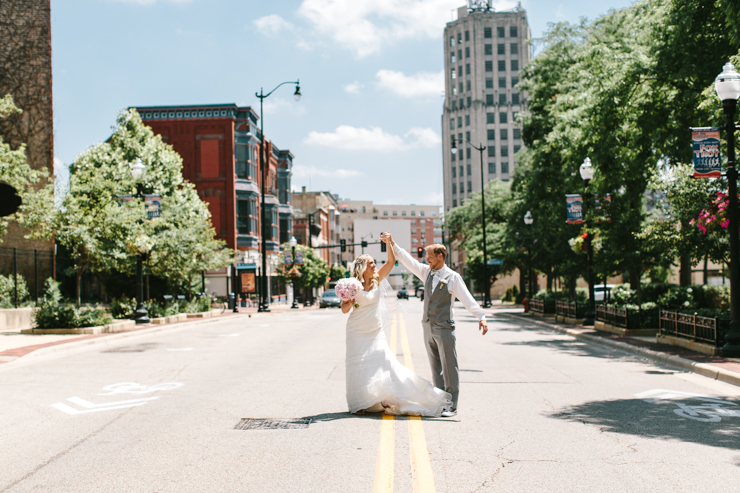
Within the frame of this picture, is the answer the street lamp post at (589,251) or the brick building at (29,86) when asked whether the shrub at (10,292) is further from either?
the street lamp post at (589,251)

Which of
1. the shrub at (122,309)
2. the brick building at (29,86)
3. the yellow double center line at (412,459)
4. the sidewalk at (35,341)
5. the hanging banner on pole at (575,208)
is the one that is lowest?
the sidewalk at (35,341)

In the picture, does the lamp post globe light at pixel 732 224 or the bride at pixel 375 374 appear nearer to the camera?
the bride at pixel 375 374

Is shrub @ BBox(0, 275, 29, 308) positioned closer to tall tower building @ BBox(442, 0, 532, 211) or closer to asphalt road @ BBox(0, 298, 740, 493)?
asphalt road @ BBox(0, 298, 740, 493)

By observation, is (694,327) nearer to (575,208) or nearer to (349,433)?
(575,208)

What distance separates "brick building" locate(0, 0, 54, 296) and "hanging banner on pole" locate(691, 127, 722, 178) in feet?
90.8

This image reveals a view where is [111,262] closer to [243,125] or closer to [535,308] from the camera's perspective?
[535,308]

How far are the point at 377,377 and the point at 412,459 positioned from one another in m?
1.76

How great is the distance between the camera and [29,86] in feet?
102

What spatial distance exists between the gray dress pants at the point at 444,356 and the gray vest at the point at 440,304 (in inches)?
2.9

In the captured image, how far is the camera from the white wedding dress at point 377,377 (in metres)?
7.68

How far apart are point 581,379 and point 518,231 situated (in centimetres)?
2484

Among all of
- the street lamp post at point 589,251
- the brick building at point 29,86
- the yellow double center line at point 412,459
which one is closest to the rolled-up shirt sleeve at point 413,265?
the yellow double center line at point 412,459

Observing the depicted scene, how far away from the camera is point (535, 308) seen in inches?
1325

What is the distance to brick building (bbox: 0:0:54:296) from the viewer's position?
1216 inches
